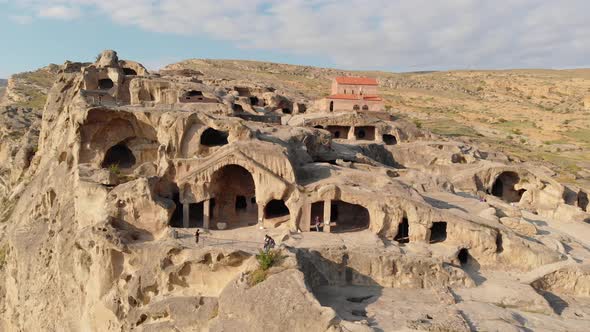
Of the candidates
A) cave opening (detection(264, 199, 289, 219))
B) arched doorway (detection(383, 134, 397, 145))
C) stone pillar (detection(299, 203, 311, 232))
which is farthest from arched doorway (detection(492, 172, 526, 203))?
stone pillar (detection(299, 203, 311, 232))

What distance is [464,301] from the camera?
1806 cm

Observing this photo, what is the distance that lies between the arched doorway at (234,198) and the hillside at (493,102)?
33.0 m

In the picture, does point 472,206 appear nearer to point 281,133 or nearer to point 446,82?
point 281,133

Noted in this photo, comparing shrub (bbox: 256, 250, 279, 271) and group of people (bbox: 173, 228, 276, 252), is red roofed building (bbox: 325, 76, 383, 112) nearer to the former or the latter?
group of people (bbox: 173, 228, 276, 252)

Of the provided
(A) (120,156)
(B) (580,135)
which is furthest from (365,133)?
(B) (580,135)

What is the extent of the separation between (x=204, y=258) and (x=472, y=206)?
1627cm

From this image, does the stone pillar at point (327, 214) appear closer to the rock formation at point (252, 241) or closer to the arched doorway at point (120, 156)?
the rock formation at point (252, 241)

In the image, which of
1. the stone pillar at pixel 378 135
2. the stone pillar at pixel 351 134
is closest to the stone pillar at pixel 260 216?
the stone pillar at pixel 351 134

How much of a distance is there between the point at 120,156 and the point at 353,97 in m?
24.9

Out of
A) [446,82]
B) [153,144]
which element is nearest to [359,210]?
[153,144]

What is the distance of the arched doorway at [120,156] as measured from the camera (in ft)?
98.4

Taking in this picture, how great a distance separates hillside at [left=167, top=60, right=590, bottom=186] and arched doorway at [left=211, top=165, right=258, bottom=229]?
33.0m

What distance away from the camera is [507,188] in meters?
37.0

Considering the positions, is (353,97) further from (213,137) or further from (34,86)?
(34,86)
